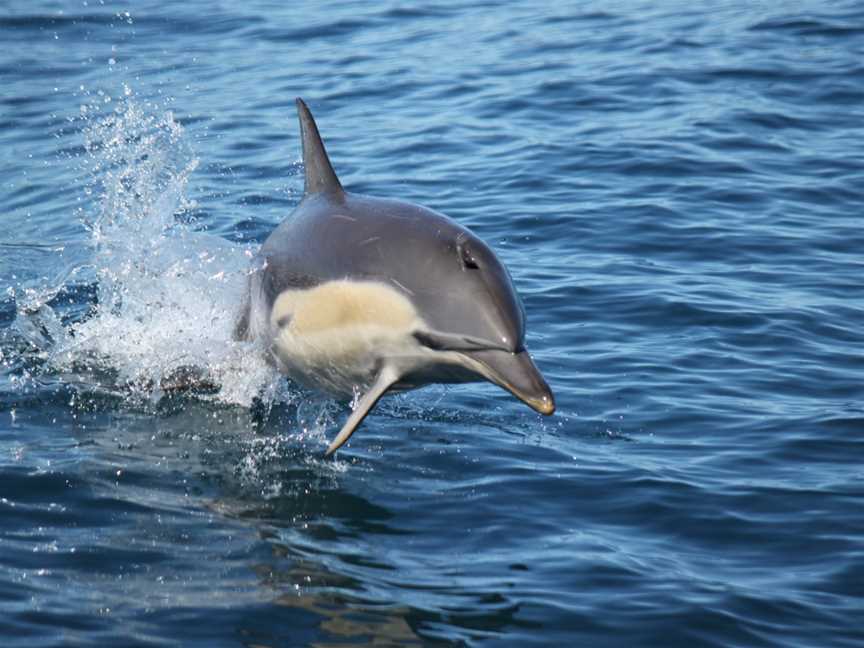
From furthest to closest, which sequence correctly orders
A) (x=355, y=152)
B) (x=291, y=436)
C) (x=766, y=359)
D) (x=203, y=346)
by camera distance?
(x=355, y=152)
(x=766, y=359)
(x=203, y=346)
(x=291, y=436)

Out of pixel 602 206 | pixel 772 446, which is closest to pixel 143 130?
pixel 602 206

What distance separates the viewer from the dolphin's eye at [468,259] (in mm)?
6137

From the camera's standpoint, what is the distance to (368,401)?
21.2ft

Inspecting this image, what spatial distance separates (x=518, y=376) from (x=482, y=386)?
3248 mm

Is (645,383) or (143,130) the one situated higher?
(143,130)

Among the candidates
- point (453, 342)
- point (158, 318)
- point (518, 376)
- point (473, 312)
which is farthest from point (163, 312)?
point (518, 376)

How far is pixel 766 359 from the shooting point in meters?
9.52

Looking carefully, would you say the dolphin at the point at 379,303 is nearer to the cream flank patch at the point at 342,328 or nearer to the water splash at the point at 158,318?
the cream flank patch at the point at 342,328

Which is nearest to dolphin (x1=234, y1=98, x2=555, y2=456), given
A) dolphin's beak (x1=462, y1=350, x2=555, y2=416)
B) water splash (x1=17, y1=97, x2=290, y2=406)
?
dolphin's beak (x1=462, y1=350, x2=555, y2=416)

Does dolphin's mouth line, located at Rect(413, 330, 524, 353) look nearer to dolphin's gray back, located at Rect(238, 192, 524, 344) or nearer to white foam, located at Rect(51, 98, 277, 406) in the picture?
dolphin's gray back, located at Rect(238, 192, 524, 344)

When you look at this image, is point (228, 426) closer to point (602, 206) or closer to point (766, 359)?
point (766, 359)

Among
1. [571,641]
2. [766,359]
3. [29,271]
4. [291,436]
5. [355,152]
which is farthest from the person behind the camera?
[355,152]

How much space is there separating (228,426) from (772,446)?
3.18 meters

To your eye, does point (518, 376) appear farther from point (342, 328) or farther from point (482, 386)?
point (482, 386)
